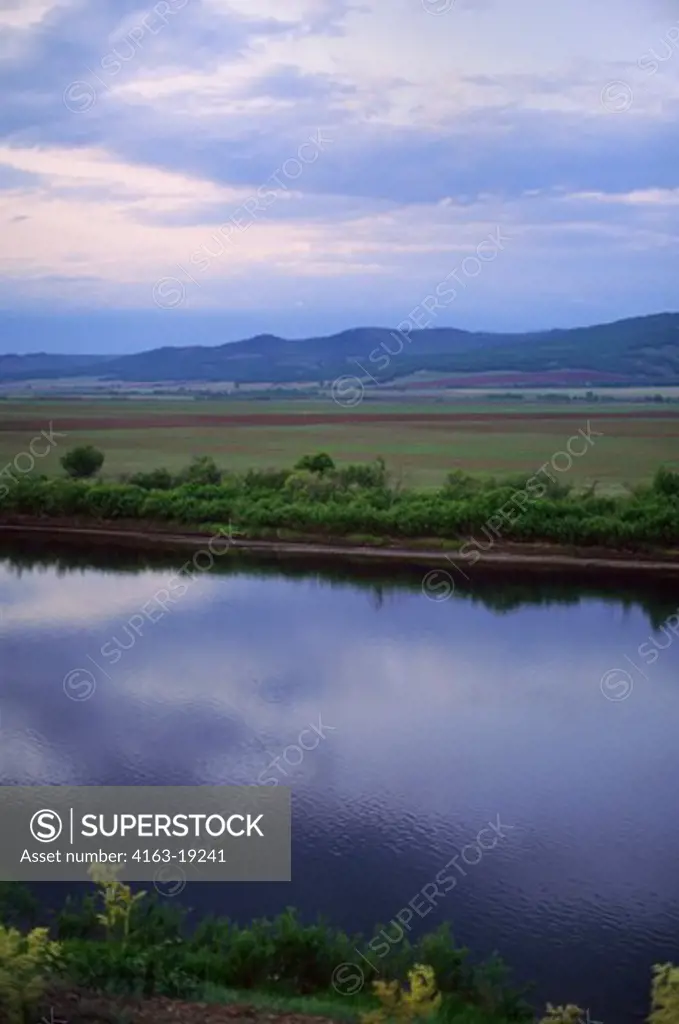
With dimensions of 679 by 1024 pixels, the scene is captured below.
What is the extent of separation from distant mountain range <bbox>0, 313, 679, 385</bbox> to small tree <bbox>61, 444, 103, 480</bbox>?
22.3ft

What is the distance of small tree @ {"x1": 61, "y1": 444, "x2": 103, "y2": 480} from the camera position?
13383mm

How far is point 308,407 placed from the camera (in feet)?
71.4

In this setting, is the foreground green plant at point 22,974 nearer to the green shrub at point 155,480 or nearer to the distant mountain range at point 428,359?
the green shrub at point 155,480

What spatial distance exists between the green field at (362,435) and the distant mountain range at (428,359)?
3.07ft

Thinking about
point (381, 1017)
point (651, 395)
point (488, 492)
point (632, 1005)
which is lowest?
point (632, 1005)

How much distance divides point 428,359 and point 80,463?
1181 cm

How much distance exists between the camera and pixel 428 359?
23672mm

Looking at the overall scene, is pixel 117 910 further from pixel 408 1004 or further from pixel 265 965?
pixel 408 1004

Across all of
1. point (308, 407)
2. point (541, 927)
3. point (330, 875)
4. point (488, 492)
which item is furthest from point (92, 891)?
point (308, 407)

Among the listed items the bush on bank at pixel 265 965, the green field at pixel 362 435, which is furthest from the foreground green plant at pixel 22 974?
the green field at pixel 362 435

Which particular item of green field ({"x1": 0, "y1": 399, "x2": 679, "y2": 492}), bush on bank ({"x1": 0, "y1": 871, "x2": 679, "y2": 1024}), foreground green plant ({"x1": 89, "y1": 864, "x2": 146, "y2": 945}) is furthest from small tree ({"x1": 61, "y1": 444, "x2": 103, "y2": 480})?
foreground green plant ({"x1": 89, "y1": 864, "x2": 146, "y2": 945})

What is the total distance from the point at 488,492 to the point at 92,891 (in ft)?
27.0

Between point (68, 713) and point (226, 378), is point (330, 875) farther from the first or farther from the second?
point (226, 378)

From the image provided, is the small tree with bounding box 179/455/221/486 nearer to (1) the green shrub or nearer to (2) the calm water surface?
(1) the green shrub
